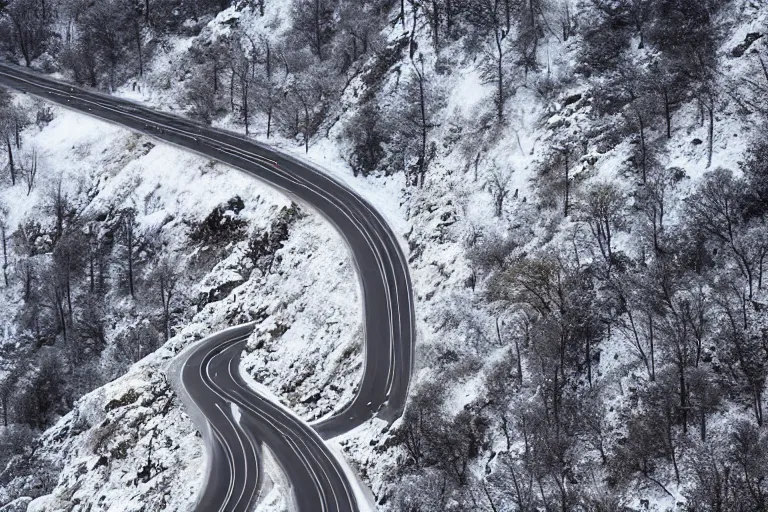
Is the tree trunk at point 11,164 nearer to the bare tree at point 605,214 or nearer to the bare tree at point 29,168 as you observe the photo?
the bare tree at point 29,168

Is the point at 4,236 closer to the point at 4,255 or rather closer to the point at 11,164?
the point at 4,255

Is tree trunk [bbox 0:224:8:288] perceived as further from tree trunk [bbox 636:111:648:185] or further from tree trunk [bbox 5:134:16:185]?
tree trunk [bbox 636:111:648:185]

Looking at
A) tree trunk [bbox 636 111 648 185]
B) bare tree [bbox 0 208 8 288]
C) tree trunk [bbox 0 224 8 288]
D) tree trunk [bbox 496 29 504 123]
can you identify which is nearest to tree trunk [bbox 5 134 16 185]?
bare tree [bbox 0 208 8 288]

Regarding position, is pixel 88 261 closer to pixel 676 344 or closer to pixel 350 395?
pixel 350 395

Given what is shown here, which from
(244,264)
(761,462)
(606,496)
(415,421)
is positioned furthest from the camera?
(244,264)

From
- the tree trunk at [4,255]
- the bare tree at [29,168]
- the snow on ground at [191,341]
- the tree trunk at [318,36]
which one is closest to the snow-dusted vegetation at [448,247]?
the snow on ground at [191,341]

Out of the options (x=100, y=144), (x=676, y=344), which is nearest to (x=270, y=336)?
(x=676, y=344)
